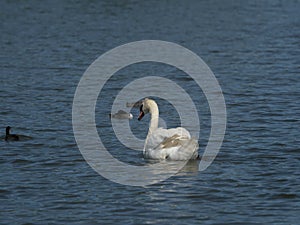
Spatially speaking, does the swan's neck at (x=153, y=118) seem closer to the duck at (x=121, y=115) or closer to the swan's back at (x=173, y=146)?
the swan's back at (x=173, y=146)

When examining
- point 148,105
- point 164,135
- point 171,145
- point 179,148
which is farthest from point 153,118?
point 179,148

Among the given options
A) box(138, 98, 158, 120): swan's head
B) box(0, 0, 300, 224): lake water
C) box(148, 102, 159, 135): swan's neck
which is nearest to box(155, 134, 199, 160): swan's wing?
box(0, 0, 300, 224): lake water

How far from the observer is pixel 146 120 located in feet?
59.3

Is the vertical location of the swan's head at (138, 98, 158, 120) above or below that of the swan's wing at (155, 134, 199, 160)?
above

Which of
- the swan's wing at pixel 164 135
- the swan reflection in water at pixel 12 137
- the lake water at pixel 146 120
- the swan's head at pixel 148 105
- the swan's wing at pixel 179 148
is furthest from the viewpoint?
the swan reflection in water at pixel 12 137

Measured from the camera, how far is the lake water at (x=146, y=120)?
11.9 meters

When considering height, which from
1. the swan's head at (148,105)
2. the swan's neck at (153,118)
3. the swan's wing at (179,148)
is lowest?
the swan's wing at (179,148)

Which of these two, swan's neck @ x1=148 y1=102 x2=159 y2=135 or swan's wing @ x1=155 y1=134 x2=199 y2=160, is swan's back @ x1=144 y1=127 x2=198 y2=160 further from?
swan's neck @ x1=148 y1=102 x2=159 y2=135

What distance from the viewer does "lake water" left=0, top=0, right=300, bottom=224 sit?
11852 mm

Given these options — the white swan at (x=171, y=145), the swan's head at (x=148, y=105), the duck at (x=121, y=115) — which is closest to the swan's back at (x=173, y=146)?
the white swan at (x=171, y=145)

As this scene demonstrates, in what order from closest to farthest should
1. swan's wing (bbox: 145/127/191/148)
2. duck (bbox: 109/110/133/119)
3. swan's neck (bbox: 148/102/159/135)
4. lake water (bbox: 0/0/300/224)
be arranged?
lake water (bbox: 0/0/300/224) → swan's wing (bbox: 145/127/191/148) → swan's neck (bbox: 148/102/159/135) → duck (bbox: 109/110/133/119)

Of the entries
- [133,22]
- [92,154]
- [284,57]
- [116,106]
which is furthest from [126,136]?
[133,22]

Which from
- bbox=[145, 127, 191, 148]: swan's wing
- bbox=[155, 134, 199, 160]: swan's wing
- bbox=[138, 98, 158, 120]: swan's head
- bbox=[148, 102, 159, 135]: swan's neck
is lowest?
bbox=[155, 134, 199, 160]: swan's wing

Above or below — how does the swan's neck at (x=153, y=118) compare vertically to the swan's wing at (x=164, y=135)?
above
